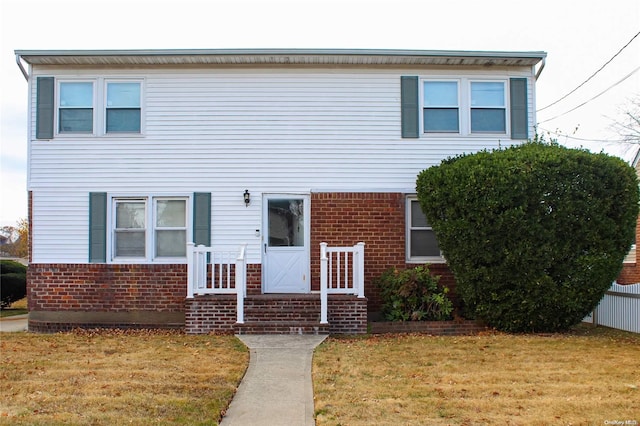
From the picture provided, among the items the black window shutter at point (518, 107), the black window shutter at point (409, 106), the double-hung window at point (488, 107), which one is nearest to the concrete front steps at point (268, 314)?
the black window shutter at point (409, 106)

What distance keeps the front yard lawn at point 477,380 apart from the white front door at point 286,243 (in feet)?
7.28

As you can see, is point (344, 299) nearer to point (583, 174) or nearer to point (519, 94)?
point (583, 174)

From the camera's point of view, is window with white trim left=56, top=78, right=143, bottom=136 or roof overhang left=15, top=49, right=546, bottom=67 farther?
window with white trim left=56, top=78, right=143, bottom=136

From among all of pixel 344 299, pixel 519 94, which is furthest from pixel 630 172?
pixel 344 299

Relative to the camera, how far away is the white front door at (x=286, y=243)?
→ 11.3 m

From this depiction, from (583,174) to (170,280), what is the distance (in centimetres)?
780

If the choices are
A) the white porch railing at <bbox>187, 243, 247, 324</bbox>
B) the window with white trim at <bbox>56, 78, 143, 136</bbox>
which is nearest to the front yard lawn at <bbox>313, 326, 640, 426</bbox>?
the white porch railing at <bbox>187, 243, 247, 324</bbox>

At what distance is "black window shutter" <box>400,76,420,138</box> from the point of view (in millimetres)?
11383

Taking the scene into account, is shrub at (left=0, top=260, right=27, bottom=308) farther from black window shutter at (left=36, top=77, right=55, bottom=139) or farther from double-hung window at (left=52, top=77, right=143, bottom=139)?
double-hung window at (left=52, top=77, right=143, bottom=139)

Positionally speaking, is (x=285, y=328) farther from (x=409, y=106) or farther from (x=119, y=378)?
(x=409, y=106)

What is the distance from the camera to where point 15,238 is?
36.2 metres

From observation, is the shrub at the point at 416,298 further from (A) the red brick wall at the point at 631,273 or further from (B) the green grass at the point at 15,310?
(B) the green grass at the point at 15,310

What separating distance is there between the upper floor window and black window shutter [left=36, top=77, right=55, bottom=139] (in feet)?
3.61

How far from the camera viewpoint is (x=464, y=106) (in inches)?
453
